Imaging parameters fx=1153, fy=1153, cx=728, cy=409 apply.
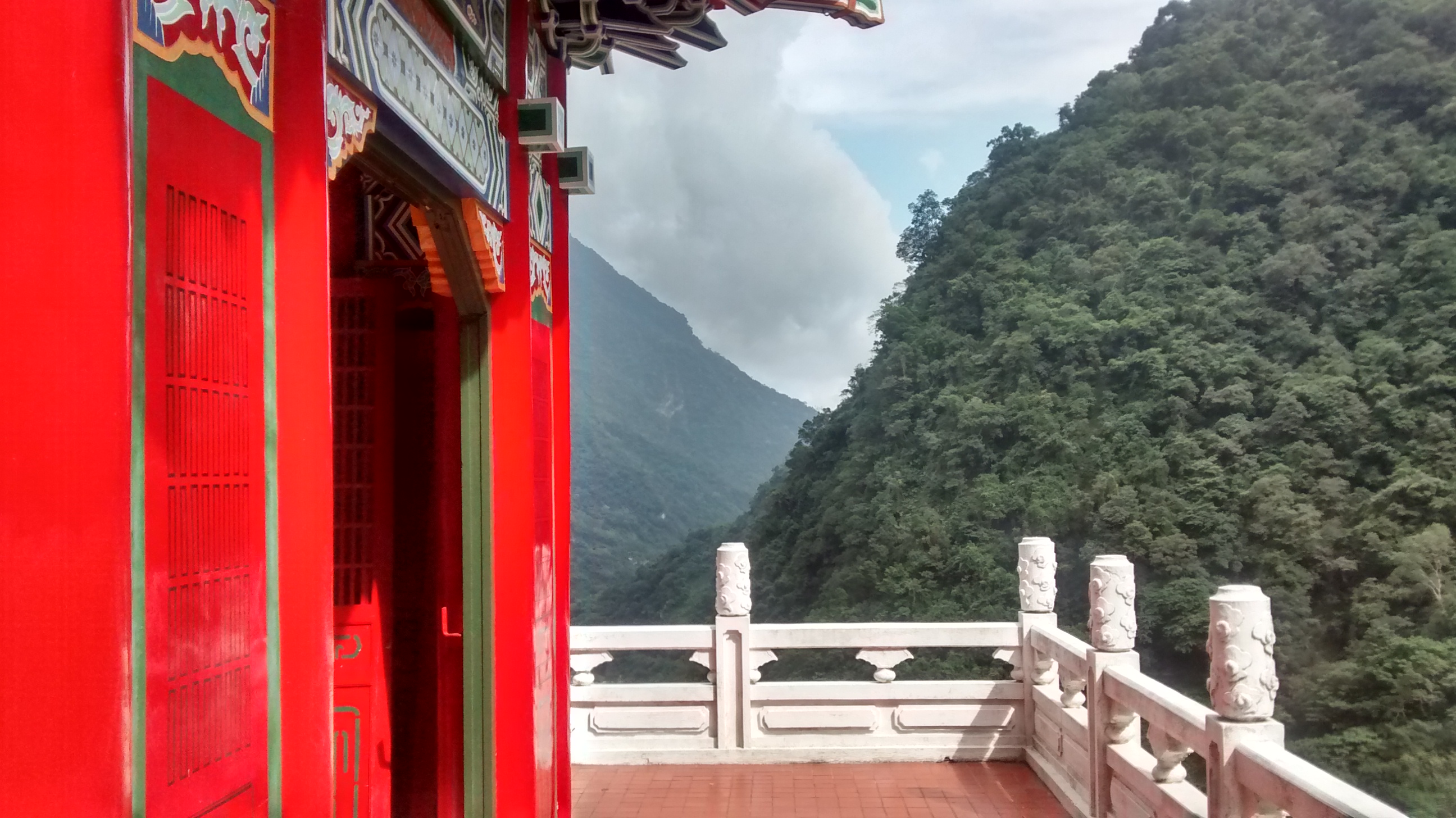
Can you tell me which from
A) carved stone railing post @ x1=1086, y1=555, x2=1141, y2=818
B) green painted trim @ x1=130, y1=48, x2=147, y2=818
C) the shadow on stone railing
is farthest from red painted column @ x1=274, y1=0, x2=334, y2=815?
the shadow on stone railing

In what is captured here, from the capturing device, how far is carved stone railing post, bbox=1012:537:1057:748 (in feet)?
17.6

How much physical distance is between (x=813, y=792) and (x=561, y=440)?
6.69 ft

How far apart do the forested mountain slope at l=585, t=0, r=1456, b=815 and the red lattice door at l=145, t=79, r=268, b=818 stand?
60.7 ft

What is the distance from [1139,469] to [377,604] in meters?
22.0

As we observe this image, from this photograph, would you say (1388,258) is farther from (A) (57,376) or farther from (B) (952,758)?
(A) (57,376)

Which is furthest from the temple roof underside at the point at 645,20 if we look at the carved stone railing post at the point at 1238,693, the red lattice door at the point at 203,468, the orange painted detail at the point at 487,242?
the red lattice door at the point at 203,468

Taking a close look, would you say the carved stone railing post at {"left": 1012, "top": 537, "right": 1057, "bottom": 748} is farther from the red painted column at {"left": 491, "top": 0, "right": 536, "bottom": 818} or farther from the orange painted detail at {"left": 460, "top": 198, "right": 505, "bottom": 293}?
the orange painted detail at {"left": 460, "top": 198, "right": 505, "bottom": 293}

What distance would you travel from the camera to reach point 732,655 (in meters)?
5.58

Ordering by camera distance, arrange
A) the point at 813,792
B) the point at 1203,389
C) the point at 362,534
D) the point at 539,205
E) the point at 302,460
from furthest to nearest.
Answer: the point at 1203,389 < the point at 813,792 < the point at 539,205 < the point at 362,534 < the point at 302,460

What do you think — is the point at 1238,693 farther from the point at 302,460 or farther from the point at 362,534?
the point at 362,534

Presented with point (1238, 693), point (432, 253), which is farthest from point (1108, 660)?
point (432, 253)

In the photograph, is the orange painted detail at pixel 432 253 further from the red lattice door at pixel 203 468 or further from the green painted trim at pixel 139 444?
the green painted trim at pixel 139 444

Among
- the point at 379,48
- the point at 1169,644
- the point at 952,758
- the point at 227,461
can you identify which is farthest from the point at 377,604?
the point at 1169,644

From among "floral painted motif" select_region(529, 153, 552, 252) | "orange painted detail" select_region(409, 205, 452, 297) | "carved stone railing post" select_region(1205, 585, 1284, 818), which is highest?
"floral painted motif" select_region(529, 153, 552, 252)
